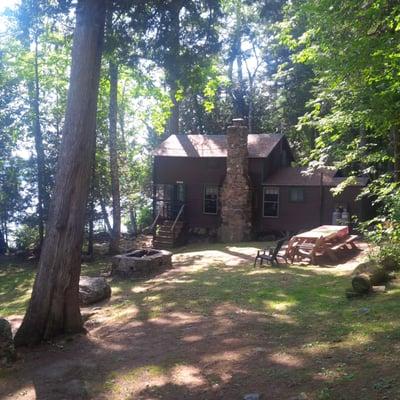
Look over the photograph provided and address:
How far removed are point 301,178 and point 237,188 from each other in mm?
3608

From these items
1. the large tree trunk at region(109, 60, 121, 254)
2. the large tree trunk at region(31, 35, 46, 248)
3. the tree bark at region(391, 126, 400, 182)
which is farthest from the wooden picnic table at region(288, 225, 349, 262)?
the large tree trunk at region(31, 35, 46, 248)

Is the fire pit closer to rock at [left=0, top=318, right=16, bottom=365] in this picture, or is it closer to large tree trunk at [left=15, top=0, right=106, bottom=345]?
large tree trunk at [left=15, top=0, right=106, bottom=345]

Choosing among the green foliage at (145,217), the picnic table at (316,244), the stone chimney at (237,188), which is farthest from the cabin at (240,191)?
the picnic table at (316,244)

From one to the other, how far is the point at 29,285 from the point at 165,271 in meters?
6.23

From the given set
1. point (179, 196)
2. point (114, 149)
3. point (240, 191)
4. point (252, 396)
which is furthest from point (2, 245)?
point (252, 396)

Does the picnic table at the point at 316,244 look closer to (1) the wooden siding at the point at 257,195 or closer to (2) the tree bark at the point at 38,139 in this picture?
(1) the wooden siding at the point at 257,195

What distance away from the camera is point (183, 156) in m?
27.3

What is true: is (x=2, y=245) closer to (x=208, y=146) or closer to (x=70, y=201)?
(x=208, y=146)

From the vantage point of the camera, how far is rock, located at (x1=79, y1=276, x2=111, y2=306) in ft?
40.1

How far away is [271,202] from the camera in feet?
84.2

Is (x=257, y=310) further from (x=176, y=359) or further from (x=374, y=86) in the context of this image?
(x=374, y=86)

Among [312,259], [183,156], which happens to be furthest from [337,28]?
[183,156]

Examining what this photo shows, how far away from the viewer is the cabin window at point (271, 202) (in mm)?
25547

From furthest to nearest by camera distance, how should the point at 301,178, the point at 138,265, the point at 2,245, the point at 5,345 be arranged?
the point at 2,245, the point at 301,178, the point at 138,265, the point at 5,345
